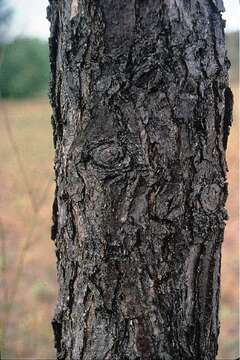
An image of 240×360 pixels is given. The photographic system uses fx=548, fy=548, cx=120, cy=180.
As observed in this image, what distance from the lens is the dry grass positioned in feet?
9.91

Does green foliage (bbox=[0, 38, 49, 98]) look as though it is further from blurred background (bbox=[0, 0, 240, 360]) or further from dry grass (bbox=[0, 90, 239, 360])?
dry grass (bbox=[0, 90, 239, 360])

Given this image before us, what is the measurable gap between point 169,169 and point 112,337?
0.36 metres

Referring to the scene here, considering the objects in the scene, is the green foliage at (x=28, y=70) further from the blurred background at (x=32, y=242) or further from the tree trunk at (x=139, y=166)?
the tree trunk at (x=139, y=166)

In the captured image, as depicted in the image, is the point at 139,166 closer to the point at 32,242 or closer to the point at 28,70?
the point at 32,242

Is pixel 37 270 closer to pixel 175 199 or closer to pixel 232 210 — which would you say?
pixel 232 210

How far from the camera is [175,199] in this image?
107cm

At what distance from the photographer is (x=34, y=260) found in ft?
15.2

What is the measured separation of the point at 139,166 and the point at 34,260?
3728 millimetres

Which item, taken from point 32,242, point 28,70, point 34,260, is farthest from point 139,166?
point 28,70

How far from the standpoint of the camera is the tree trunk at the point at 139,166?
1027mm

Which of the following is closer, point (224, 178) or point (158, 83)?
point (158, 83)

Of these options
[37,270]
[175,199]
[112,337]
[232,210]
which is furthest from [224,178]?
[232,210]

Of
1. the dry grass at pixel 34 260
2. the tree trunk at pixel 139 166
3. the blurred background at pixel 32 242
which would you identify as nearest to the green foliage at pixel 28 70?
the blurred background at pixel 32 242

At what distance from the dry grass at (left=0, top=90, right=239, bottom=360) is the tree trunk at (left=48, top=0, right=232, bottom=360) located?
0.83 meters
